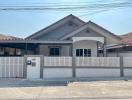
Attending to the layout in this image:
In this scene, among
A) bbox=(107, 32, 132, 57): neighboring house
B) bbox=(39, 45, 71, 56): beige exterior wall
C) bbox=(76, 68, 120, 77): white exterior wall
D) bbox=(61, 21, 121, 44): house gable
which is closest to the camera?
bbox=(76, 68, 120, 77): white exterior wall

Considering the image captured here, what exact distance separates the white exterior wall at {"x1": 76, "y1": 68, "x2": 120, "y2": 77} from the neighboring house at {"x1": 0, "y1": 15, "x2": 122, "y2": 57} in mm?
4181

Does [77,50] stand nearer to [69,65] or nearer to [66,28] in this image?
[66,28]

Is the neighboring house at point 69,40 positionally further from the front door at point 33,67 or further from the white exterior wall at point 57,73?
the white exterior wall at point 57,73

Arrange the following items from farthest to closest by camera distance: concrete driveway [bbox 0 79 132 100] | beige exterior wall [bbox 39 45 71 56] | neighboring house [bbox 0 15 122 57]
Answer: beige exterior wall [bbox 39 45 71 56], neighboring house [bbox 0 15 122 57], concrete driveway [bbox 0 79 132 100]

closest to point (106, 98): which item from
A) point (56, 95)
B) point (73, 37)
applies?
point (56, 95)

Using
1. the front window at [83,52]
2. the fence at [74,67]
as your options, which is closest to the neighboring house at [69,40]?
the front window at [83,52]

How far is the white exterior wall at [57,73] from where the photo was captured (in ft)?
79.0

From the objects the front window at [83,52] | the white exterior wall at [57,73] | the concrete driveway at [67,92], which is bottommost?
the concrete driveway at [67,92]

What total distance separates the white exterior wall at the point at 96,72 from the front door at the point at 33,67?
3073mm

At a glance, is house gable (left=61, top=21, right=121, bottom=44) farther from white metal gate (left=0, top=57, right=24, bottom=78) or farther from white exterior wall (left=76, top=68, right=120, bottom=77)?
white metal gate (left=0, top=57, right=24, bottom=78)

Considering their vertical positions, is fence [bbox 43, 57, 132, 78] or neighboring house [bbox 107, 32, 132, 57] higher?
neighboring house [bbox 107, 32, 132, 57]

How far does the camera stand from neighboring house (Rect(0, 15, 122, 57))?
2808 cm

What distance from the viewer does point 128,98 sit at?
14.7 metres

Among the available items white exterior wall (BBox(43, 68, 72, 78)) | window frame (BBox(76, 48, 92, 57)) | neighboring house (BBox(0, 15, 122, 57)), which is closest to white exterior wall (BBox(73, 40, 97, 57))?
neighboring house (BBox(0, 15, 122, 57))
